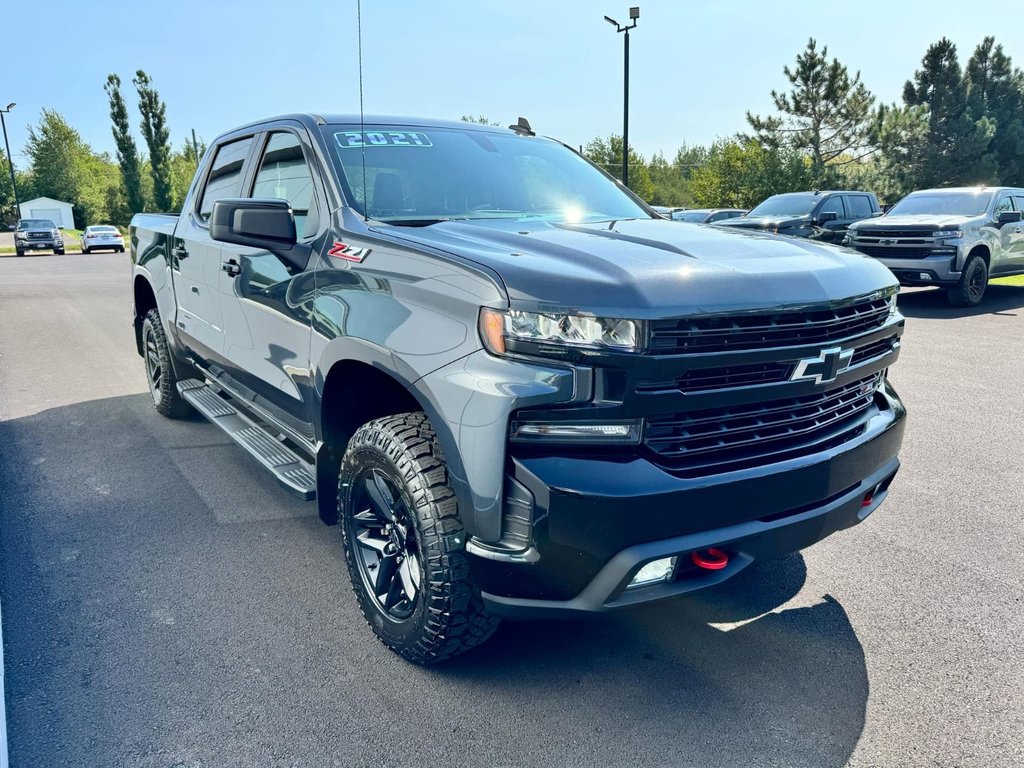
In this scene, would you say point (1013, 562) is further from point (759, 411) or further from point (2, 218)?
point (2, 218)

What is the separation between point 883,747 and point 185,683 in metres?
2.15

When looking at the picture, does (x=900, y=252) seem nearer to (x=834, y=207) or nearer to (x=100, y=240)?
(x=834, y=207)

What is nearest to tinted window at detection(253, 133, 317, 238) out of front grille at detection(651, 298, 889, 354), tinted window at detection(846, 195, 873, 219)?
front grille at detection(651, 298, 889, 354)

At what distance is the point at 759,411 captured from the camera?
232 cm

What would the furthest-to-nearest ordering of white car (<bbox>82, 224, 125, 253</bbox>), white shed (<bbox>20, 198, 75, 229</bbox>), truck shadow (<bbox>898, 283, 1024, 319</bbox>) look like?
white shed (<bbox>20, 198, 75, 229</bbox>)
white car (<bbox>82, 224, 125, 253</bbox>)
truck shadow (<bbox>898, 283, 1024, 319</bbox>)

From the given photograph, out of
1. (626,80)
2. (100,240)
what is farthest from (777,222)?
(100,240)

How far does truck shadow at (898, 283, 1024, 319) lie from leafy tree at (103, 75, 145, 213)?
5301 centimetres

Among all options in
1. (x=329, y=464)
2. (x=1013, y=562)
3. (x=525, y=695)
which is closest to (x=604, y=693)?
(x=525, y=695)

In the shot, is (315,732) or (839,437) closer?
(315,732)

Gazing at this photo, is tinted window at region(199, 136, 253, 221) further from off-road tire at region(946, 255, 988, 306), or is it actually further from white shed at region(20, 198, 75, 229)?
white shed at region(20, 198, 75, 229)

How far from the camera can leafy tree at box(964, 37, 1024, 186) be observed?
39781 mm

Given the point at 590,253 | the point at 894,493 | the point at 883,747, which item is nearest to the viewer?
the point at 883,747

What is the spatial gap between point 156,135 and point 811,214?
54.0m

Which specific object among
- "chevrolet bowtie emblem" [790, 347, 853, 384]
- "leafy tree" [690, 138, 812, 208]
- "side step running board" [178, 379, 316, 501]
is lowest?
"side step running board" [178, 379, 316, 501]
